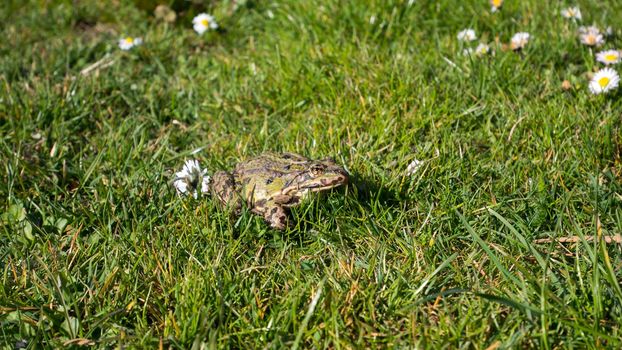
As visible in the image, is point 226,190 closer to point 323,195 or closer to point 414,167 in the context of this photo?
point 323,195

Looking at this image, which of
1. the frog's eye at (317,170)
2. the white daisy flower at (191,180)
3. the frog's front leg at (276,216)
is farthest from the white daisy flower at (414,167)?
the white daisy flower at (191,180)

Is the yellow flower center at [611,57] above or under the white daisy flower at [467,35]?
above

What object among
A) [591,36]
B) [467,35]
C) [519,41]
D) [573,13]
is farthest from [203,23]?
[591,36]

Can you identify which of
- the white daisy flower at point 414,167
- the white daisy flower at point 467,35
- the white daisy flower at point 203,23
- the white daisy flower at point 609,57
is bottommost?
the white daisy flower at point 203,23

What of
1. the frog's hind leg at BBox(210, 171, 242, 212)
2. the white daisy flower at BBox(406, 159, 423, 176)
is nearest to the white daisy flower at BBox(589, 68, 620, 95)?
the white daisy flower at BBox(406, 159, 423, 176)

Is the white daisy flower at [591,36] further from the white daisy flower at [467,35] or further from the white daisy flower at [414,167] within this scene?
the white daisy flower at [414,167]

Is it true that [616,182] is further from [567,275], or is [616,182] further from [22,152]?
[22,152]

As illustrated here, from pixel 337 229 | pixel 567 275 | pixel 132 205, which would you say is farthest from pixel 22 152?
pixel 567 275
